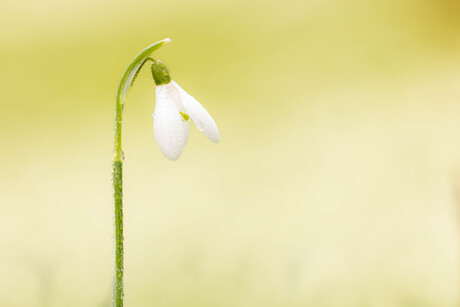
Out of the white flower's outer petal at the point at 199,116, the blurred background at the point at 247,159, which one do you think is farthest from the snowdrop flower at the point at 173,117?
the blurred background at the point at 247,159

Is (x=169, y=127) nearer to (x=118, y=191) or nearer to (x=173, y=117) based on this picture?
(x=173, y=117)

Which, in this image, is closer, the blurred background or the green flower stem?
the green flower stem

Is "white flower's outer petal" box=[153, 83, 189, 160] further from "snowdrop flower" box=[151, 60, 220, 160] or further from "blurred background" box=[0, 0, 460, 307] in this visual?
"blurred background" box=[0, 0, 460, 307]

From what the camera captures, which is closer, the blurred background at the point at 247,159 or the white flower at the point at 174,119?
the white flower at the point at 174,119

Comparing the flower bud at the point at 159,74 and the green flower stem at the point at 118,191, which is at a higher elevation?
the flower bud at the point at 159,74

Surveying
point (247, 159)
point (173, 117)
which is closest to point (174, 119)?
point (173, 117)

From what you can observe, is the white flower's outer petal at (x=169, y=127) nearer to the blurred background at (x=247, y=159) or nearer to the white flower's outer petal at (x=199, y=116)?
the white flower's outer petal at (x=199, y=116)

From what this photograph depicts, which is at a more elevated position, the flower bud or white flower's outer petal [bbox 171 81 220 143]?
the flower bud

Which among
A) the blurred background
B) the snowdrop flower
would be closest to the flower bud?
the snowdrop flower

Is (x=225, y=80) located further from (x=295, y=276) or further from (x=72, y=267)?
(x=72, y=267)
